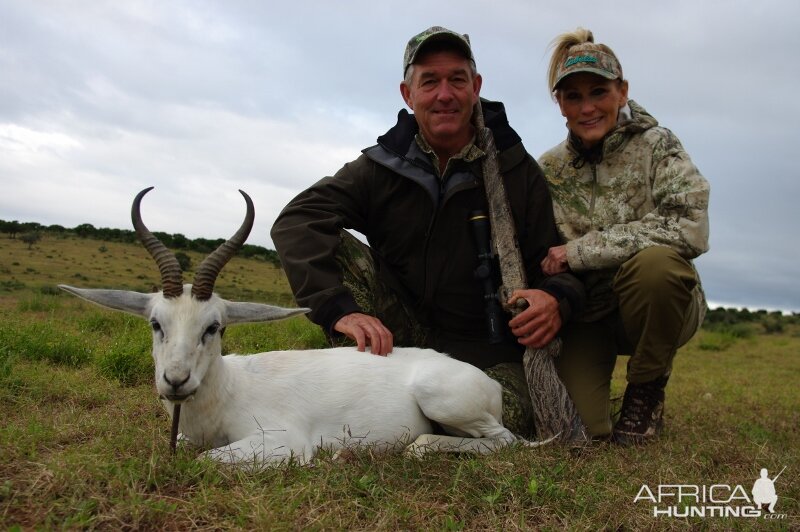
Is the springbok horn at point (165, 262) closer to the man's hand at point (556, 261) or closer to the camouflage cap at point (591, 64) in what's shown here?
the man's hand at point (556, 261)

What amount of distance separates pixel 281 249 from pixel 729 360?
11960 millimetres

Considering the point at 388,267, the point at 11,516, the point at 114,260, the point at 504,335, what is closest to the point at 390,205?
the point at 388,267

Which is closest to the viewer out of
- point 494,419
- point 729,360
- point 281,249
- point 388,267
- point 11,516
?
point 11,516

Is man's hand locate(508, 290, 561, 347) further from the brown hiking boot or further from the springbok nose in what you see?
the springbok nose

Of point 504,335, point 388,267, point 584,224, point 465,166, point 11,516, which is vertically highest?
point 465,166

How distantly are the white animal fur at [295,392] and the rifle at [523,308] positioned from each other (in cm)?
30

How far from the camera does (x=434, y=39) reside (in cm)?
532

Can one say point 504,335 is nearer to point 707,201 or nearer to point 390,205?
point 390,205

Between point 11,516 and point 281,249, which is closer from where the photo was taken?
point 11,516

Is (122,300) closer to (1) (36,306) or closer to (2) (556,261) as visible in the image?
(2) (556,261)

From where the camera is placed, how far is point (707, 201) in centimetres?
500

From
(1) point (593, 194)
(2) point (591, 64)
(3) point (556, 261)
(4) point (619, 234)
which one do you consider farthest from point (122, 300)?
(2) point (591, 64)

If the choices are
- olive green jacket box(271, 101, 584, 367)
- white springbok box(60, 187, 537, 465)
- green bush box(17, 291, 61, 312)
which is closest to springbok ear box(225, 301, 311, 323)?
white springbok box(60, 187, 537, 465)

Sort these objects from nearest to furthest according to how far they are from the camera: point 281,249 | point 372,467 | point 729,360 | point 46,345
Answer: point 372,467, point 281,249, point 46,345, point 729,360
